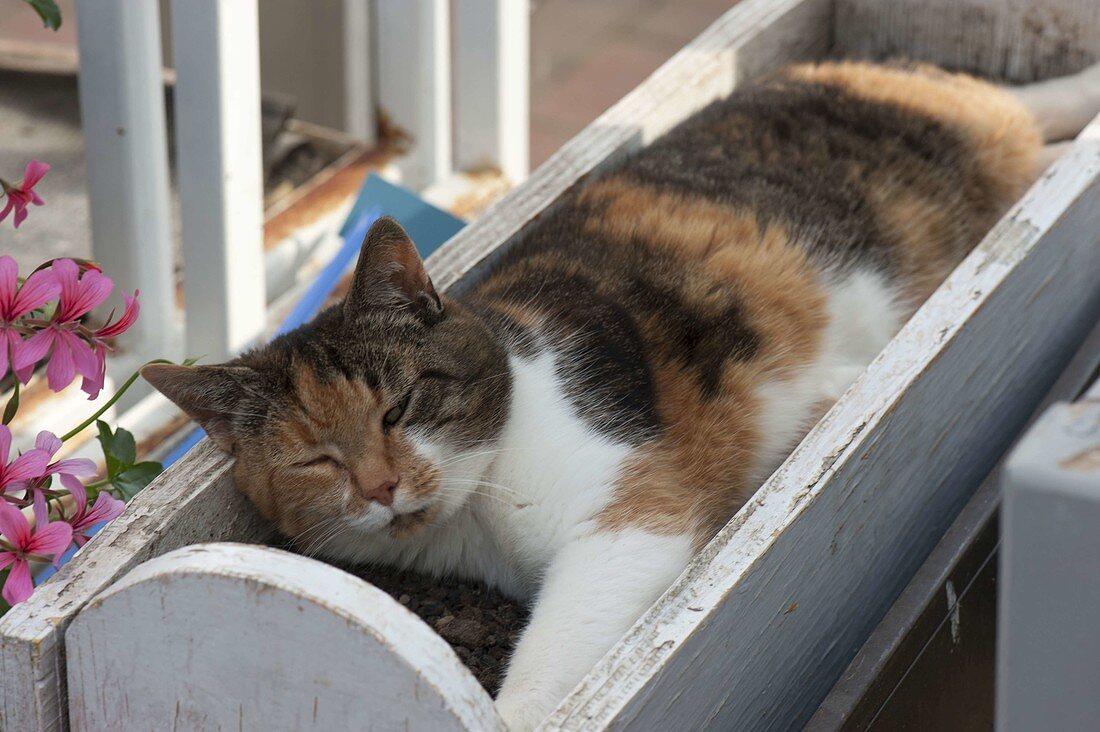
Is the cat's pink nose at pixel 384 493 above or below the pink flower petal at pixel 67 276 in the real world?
below

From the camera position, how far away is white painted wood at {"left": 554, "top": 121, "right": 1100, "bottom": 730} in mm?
1036

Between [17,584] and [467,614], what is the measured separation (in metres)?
0.44

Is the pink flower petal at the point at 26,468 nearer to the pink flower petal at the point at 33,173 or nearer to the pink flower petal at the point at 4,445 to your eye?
the pink flower petal at the point at 4,445

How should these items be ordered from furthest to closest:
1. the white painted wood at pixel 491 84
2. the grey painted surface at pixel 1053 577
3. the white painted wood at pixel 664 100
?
the white painted wood at pixel 491 84 → the white painted wood at pixel 664 100 → the grey painted surface at pixel 1053 577

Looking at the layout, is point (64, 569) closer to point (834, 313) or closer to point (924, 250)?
point (834, 313)

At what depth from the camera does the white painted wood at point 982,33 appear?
2.17 metres

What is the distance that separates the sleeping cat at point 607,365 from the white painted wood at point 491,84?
0.88 metres

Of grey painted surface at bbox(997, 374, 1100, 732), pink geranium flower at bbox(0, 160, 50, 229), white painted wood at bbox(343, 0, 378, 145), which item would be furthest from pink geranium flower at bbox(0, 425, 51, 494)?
white painted wood at bbox(343, 0, 378, 145)

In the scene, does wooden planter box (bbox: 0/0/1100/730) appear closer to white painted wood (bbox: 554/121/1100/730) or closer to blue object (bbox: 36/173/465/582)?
white painted wood (bbox: 554/121/1100/730)

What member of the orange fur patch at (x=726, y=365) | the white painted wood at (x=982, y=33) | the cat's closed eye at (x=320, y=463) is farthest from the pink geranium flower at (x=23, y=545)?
the white painted wood at (x=982, y=33)

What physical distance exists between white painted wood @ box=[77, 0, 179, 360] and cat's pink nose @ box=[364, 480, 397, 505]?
1.03m

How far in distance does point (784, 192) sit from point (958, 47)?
27.9 inches

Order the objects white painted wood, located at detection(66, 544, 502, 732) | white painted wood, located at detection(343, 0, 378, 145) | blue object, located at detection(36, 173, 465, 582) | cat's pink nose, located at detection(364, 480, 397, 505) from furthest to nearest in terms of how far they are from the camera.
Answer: white painted wood, located at detection(343, 0, 378, 145)
blue object, located at detection(36, 173, 465, 582)
cat's pink nose, located at detection(364, 480, 397, 505)
white painted wood, located at detection(66, 544, 502, 732)

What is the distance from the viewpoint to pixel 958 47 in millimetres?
2271
